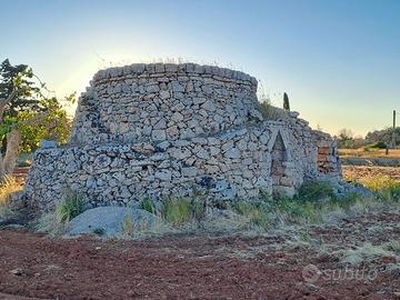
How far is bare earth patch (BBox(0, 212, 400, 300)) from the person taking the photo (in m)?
5.56

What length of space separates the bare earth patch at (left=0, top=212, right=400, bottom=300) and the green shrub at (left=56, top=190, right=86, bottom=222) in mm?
1140

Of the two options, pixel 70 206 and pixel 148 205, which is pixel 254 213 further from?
pixel 70 206

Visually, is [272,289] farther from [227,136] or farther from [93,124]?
[93,124]

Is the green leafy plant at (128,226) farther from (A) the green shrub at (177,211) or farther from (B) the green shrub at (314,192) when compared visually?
(B) the green shrub at (314,192)

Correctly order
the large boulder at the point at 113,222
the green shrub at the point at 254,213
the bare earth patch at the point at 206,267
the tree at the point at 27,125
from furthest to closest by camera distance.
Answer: the tree at the point at 27,125
the green shrub at the point at 254,213
the large boulder at the point at 113,222
the bare earth patch at the point at 206,267

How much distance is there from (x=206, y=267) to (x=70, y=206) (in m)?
5.11

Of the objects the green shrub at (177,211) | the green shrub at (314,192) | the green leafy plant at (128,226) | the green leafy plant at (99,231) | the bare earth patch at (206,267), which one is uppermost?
the green shrub at (314,192)

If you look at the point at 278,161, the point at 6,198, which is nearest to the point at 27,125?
the point at 6,198

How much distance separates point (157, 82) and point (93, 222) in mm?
4008

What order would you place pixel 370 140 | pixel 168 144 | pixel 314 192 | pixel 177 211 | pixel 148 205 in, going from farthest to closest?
pixel 370 140
pixel 314 192
pixel 168 144
pixel 148 205
pixel 177 211

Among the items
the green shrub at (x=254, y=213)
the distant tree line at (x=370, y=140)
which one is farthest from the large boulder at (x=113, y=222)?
the distant tree line at (x=370, y=140)

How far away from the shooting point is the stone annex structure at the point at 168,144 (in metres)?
11.3

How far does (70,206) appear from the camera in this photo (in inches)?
432

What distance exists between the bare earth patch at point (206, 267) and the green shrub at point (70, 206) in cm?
114
